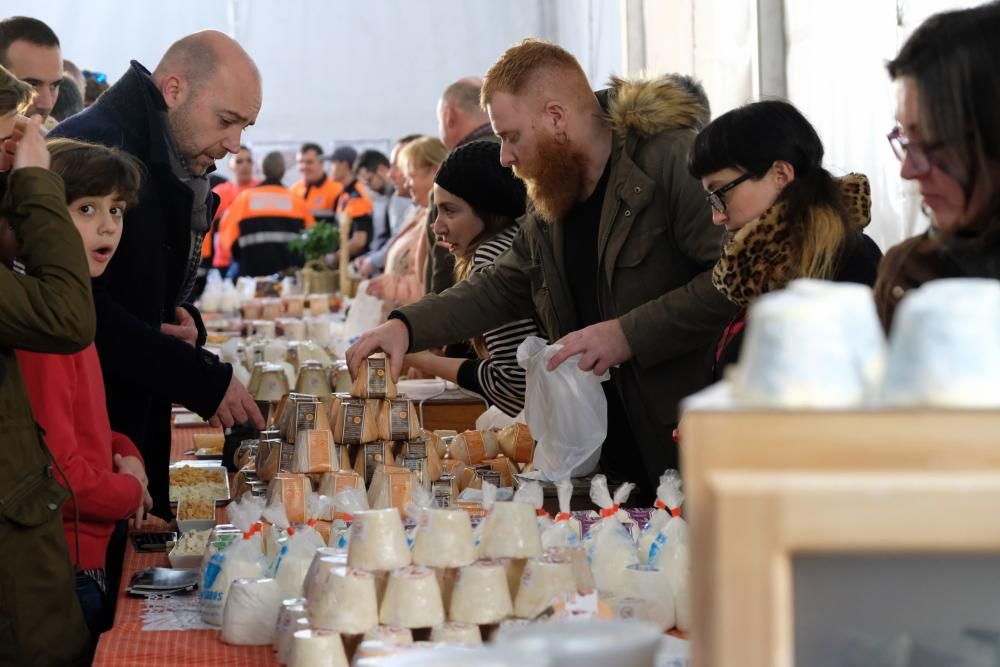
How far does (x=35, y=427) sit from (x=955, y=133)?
174 centimetres

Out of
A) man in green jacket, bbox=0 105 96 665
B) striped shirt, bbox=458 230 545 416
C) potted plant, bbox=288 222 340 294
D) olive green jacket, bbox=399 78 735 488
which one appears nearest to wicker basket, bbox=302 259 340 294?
potted plant, bbox=288 222 340 294

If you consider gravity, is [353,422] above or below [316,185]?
below

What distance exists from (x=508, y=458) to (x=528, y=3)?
12935 millimetres

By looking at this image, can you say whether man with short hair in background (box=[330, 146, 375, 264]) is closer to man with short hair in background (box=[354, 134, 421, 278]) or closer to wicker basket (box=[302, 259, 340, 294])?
man with short hair in background (box=[354, 134, 421, 278])

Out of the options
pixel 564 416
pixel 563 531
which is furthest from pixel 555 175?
pixel 563 531

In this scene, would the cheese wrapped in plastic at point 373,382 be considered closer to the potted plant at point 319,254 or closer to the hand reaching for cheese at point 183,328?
the hand reaching for cheese at point 183,328

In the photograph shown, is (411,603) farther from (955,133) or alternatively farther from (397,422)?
(397,422)

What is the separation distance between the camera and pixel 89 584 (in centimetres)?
274

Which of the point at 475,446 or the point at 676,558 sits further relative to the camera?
the point at 475,446

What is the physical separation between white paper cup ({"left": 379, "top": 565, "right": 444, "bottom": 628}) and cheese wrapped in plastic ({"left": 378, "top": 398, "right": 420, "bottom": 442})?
142 centimetres

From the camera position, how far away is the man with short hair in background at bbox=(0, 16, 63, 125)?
5285mm

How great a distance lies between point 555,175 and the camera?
12.4 ft

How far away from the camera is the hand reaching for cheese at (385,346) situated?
355cm

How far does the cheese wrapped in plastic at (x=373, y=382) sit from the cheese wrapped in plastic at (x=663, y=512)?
1111 mm
